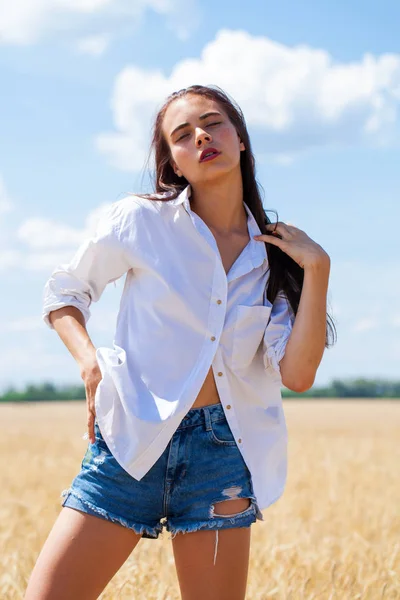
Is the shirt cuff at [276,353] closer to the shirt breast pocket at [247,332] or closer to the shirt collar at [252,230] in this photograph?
the shirt breast pocket at [247,332]

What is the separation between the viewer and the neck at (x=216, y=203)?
3422mm

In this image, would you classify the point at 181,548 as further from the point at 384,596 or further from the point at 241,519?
the point at 384,596

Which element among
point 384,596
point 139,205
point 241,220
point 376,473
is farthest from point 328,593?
point 376,473

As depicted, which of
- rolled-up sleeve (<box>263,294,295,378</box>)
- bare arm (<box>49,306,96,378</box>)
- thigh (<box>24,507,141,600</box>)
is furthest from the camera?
rolled-up sleeve (<box>263,294,295,378</box>)

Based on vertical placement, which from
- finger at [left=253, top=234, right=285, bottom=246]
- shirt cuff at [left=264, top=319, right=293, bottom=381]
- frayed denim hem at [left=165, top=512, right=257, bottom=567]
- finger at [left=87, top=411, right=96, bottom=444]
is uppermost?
finger at [left=253, top=234, right=285, bottom=246]

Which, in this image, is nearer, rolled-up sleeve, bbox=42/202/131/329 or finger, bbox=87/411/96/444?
finger, bbox=87/411/96/444

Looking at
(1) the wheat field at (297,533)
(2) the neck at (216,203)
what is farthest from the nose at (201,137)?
(1) the wheat field at (297,533)

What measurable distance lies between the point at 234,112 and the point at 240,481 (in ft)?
4.93

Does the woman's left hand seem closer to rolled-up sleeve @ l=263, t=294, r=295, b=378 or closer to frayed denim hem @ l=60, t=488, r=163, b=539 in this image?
rolled-up sleeve @ l=263, t=294, r=295, b=378

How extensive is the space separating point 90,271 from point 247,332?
2.06ft

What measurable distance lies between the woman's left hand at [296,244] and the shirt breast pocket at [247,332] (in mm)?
238

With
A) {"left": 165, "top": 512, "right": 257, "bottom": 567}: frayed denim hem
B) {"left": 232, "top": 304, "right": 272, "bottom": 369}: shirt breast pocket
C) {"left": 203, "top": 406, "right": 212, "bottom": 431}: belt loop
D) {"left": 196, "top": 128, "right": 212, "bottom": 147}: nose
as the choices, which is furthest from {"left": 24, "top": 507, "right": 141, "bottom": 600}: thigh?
{"left": 196, "top": 128, "right": 212, "bottom": 147}: nose

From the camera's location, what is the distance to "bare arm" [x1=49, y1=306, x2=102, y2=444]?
10.0 feet

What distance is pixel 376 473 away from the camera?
11.5 metres
